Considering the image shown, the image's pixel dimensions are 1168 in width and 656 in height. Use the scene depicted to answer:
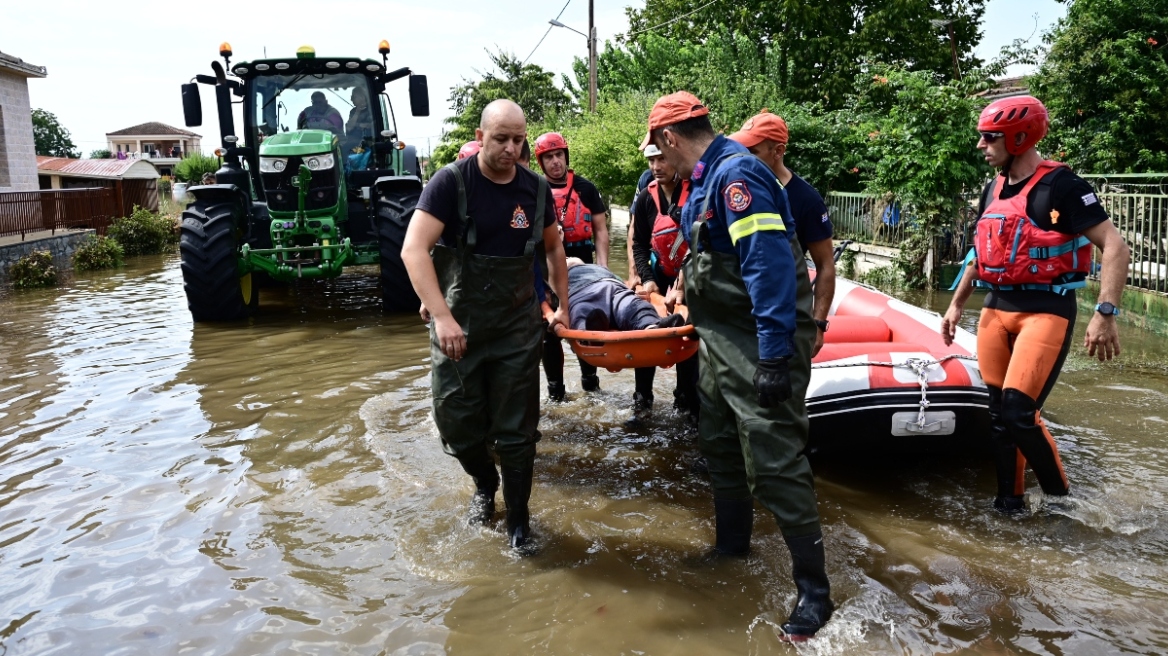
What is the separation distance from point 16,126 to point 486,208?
2044 centimetres

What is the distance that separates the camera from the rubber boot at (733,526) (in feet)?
11.2

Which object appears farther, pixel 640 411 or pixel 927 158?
pixel 927 158

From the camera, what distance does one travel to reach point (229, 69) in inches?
361

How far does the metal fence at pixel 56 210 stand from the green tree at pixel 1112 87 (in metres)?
16.2

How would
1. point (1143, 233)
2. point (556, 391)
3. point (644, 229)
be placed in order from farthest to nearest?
point (1143, 233), point (556, 391), point (644, 229)

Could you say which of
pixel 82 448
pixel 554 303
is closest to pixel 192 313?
pixel 82 448

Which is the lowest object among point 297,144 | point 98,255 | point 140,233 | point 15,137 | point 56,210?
point 98,255

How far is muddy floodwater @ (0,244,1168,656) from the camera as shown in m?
2.97

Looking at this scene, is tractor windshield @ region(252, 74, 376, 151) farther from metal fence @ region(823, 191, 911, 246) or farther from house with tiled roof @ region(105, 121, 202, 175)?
house with tiled roof @ region(105, 121, 202, 175)

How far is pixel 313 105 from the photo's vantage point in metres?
9.46

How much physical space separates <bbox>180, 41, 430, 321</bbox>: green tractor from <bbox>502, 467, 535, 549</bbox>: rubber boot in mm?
5299

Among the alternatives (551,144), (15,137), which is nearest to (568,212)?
(551,144)

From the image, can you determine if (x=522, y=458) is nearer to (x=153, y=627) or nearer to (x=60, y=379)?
(x=153, y=627)

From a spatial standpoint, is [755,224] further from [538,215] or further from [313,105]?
[313,105]
